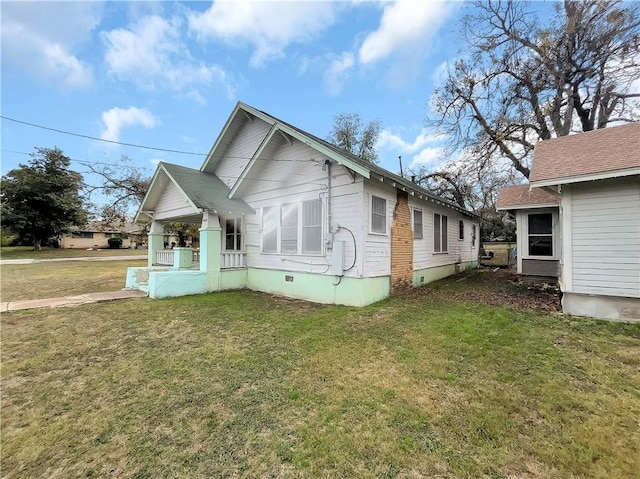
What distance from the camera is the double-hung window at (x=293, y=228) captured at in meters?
8.73

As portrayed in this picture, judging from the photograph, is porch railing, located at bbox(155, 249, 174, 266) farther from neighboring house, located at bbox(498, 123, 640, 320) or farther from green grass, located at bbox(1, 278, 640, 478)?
neighboring house, located at bbox(498, 123, 640, 320)

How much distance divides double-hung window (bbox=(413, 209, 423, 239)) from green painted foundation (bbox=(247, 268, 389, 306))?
8.80 feet

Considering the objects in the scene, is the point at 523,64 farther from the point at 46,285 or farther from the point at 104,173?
the point at 104,173

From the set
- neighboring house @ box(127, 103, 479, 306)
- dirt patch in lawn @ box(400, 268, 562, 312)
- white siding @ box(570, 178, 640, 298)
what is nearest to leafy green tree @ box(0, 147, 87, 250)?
neighboring house @ box(127, 103, 479, 306)

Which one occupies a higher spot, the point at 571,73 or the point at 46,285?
the point at 571,73

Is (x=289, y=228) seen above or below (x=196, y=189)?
below

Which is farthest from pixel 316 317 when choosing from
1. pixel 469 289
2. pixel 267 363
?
pixel 469 289

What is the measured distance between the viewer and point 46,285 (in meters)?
12.0

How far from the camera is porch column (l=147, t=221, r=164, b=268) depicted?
41.1 ft

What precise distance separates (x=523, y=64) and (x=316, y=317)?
18967 mm

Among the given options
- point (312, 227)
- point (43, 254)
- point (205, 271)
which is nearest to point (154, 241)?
point (205, 271)

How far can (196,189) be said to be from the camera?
10.3m

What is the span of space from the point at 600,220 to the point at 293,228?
7.54 metres

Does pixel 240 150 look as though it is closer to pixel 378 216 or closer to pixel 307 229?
pixel 307 229
